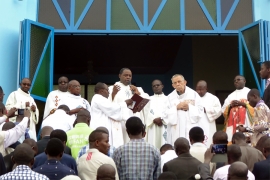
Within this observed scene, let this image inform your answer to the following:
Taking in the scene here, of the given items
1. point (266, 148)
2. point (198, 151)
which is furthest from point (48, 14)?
point (266, 148)

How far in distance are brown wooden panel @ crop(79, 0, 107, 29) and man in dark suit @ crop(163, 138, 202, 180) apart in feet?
24.9

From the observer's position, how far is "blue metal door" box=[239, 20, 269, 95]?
14.9m

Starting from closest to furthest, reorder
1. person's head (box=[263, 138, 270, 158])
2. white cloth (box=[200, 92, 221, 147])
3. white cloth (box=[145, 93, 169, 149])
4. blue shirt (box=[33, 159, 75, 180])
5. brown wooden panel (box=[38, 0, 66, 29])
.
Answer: blue shirt (box=[33, 159, 75, 180]), person's head (box=[263, 138, 270, 158]), white cloth (box=[200, 92, 221, 147]), white cloth (box=[145, 93, 169, 149]), brown wooden panel (box=[38, 0, 66, 29])

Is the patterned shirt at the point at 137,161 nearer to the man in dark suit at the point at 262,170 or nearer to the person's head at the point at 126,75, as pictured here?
the man in dark suit at the point at 262,170

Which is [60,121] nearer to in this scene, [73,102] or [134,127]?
[73,102]

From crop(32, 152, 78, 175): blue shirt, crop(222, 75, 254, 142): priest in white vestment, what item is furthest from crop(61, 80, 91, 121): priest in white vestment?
crop(32, 152, 78, 175): blue shirt

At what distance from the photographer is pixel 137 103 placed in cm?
1252

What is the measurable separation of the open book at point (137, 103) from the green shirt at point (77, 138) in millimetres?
2417

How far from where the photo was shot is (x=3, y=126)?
1011cm

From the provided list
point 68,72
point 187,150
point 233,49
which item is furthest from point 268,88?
point 68,72

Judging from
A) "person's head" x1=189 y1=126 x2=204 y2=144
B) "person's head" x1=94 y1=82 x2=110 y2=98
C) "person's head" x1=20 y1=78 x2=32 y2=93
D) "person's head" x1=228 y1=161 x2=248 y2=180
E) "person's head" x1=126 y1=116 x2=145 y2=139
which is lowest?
"person's head" x1=228 y1=161 x2=248 y2=180

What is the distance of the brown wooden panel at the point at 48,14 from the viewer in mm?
15656

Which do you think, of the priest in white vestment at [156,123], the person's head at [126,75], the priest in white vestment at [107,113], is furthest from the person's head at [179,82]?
the priest in white vestment at [107,113]

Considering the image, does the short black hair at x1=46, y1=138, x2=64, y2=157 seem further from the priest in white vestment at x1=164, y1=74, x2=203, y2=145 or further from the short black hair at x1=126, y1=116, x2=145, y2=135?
the priest in white vestment at x1=164, y1=74, x2=203, y2=145
